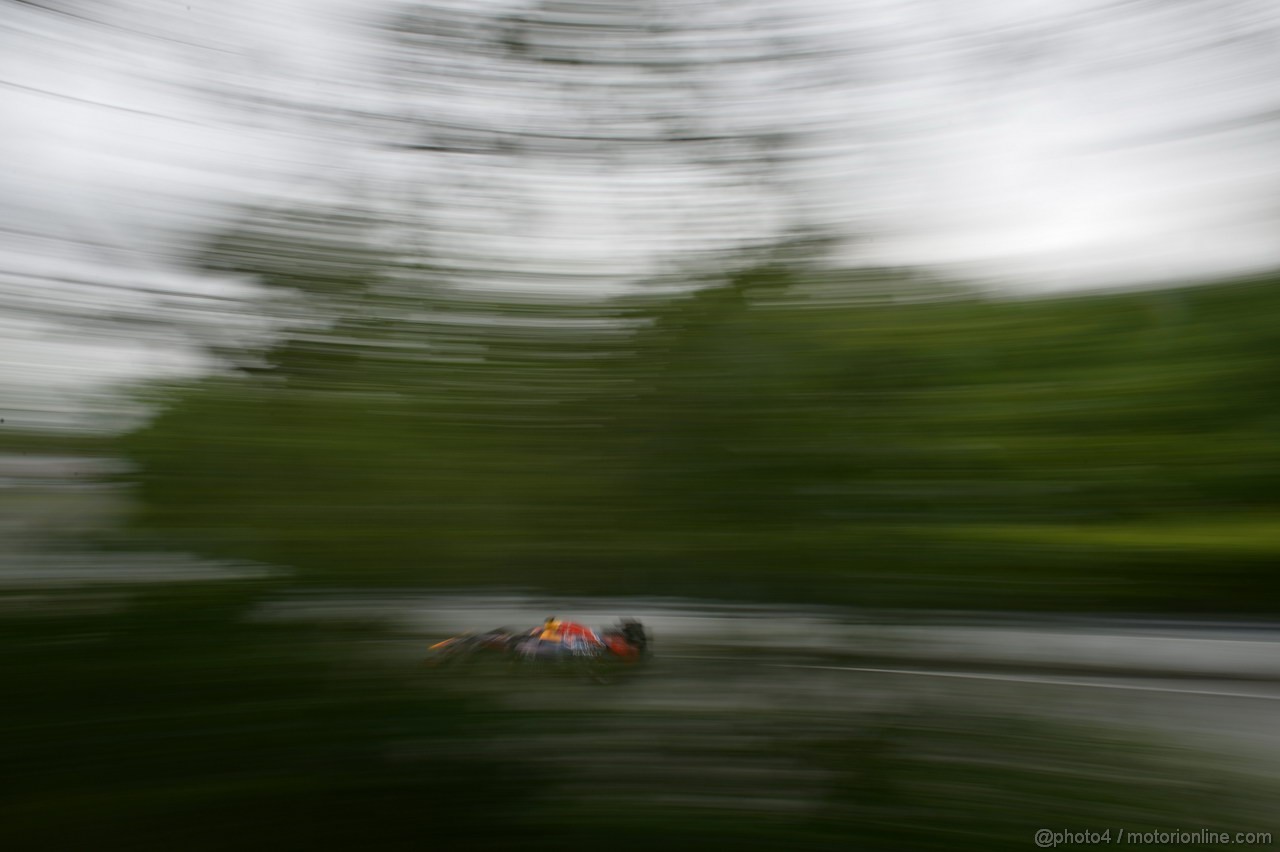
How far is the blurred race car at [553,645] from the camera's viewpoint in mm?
1100

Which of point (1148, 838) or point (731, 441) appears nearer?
point (1148, 838)

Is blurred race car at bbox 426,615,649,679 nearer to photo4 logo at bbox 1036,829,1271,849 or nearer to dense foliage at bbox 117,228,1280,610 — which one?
dense foliage at bbox 117,228,1280,610

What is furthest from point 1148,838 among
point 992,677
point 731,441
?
point 731,441

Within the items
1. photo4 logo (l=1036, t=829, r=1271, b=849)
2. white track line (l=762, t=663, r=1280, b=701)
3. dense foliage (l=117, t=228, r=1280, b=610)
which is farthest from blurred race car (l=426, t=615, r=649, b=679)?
photo4 logo (l=1036, t=829, r=1271, b=849)

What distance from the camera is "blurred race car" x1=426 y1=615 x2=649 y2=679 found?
3.61ft

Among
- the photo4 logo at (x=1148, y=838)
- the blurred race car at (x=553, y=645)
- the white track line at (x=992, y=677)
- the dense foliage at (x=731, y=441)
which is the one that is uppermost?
the dense foliage at (x=731, y=441)

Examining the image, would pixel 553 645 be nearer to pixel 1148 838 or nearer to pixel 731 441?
pixel 731 441

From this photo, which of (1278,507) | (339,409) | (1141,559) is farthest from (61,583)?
(1278,507)

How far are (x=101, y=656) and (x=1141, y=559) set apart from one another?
116 centimetres

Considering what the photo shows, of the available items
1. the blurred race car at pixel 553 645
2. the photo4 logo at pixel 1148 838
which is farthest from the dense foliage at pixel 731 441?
the photo4 logo at pixel 1148 838

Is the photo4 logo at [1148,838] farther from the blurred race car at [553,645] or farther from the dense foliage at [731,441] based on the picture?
the blurred race car at [553,645]

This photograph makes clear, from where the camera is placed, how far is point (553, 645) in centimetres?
110

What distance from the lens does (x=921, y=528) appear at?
108 centimetres

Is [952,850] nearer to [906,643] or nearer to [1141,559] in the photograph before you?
[906,643]
